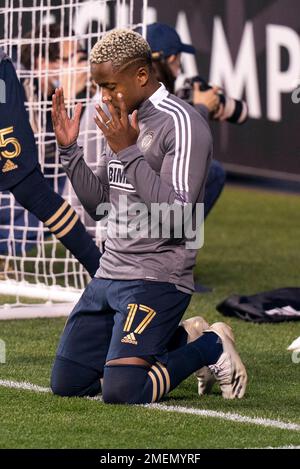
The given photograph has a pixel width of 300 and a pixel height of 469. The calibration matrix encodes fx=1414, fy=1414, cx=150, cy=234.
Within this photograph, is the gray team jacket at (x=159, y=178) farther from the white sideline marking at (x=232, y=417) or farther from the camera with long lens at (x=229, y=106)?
the camera with long lens at (x=229, y=106)

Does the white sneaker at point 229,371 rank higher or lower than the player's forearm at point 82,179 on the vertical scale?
lower

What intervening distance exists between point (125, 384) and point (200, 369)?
46 centimetres

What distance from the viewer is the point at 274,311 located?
7336mm

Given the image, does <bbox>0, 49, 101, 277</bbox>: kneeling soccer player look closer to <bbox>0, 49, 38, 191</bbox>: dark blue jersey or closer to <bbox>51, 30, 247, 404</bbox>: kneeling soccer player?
<bbox>0, 49, 38, 191</bbox>: dark blue jersey

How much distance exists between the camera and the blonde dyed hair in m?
5.03

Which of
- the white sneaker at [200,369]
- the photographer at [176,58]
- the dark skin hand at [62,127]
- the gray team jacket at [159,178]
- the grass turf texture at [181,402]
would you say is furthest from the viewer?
the photographer at [176,58]

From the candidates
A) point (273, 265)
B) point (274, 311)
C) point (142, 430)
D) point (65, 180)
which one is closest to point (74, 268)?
point (65, 180)

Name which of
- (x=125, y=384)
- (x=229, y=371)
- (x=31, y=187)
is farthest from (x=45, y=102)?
(x=125, y=384)

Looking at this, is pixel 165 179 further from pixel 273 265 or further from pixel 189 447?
pixel 273 265

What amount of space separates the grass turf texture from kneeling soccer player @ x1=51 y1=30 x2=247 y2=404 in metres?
0.12

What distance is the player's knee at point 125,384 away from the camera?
5.02 metres

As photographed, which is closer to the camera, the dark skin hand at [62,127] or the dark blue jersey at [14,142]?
the dark skin hand at [62,127]

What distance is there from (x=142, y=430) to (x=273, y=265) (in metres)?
4.98

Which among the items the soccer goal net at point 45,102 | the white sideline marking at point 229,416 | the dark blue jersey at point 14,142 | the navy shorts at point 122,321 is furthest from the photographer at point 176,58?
the white sideline marking at point 229,416
